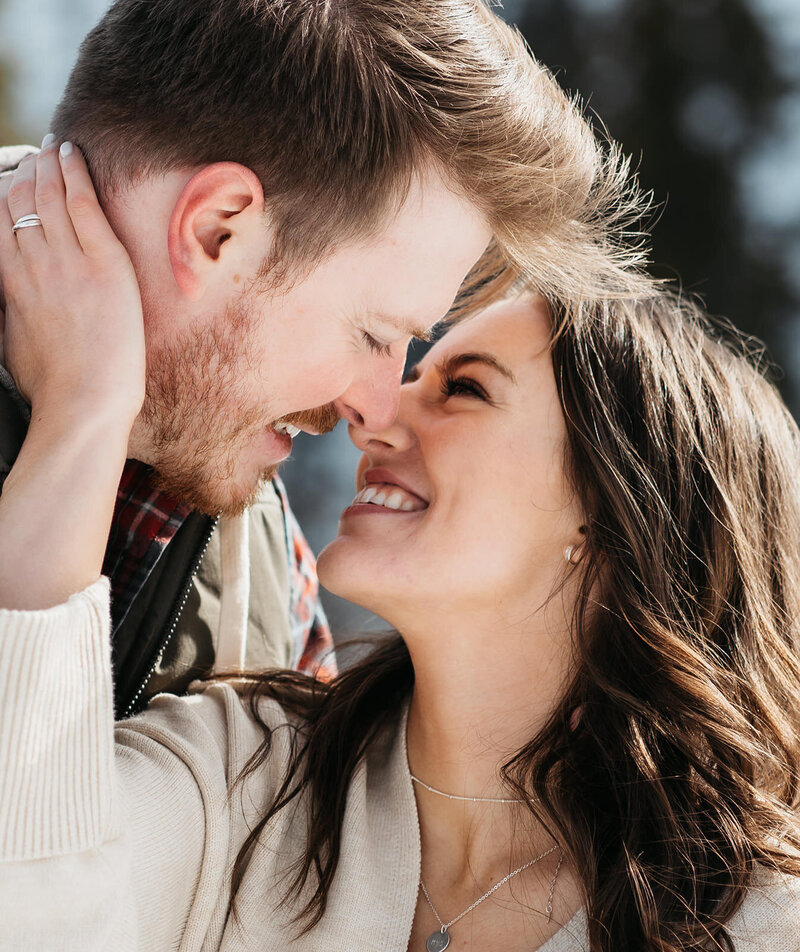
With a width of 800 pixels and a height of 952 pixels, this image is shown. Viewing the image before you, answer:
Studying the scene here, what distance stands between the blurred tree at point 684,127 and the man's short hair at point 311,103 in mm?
3553

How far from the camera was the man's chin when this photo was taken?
1685mm

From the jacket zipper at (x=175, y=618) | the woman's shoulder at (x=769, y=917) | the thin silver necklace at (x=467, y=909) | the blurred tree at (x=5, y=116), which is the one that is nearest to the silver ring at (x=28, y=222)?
the jacket zipper at (x=175, y=618)

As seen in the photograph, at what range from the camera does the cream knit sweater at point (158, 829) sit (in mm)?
1215

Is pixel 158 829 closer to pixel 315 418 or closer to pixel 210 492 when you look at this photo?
pixel 210 492

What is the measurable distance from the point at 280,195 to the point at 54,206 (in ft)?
1.11

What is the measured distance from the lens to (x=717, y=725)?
169 cm

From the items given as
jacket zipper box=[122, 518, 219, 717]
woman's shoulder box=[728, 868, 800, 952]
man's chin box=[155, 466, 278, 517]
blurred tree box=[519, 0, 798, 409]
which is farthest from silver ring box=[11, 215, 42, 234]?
blurred tree box=[519, 0, 798, 409]

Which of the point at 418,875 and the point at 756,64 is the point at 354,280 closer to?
the point at 418,875

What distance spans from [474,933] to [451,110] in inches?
50.0

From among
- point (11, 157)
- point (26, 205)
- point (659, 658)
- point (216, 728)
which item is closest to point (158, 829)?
point (216, 728)

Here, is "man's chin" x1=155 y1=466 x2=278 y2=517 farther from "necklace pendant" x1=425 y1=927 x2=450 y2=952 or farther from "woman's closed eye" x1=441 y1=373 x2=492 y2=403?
"necklace pendant" x1=425 y1=927 x2=450 y2=952

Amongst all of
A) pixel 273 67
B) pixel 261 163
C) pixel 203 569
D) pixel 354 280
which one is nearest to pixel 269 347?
pixel 354 280

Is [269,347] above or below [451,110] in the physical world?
below

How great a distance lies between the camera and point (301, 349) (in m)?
1.60
